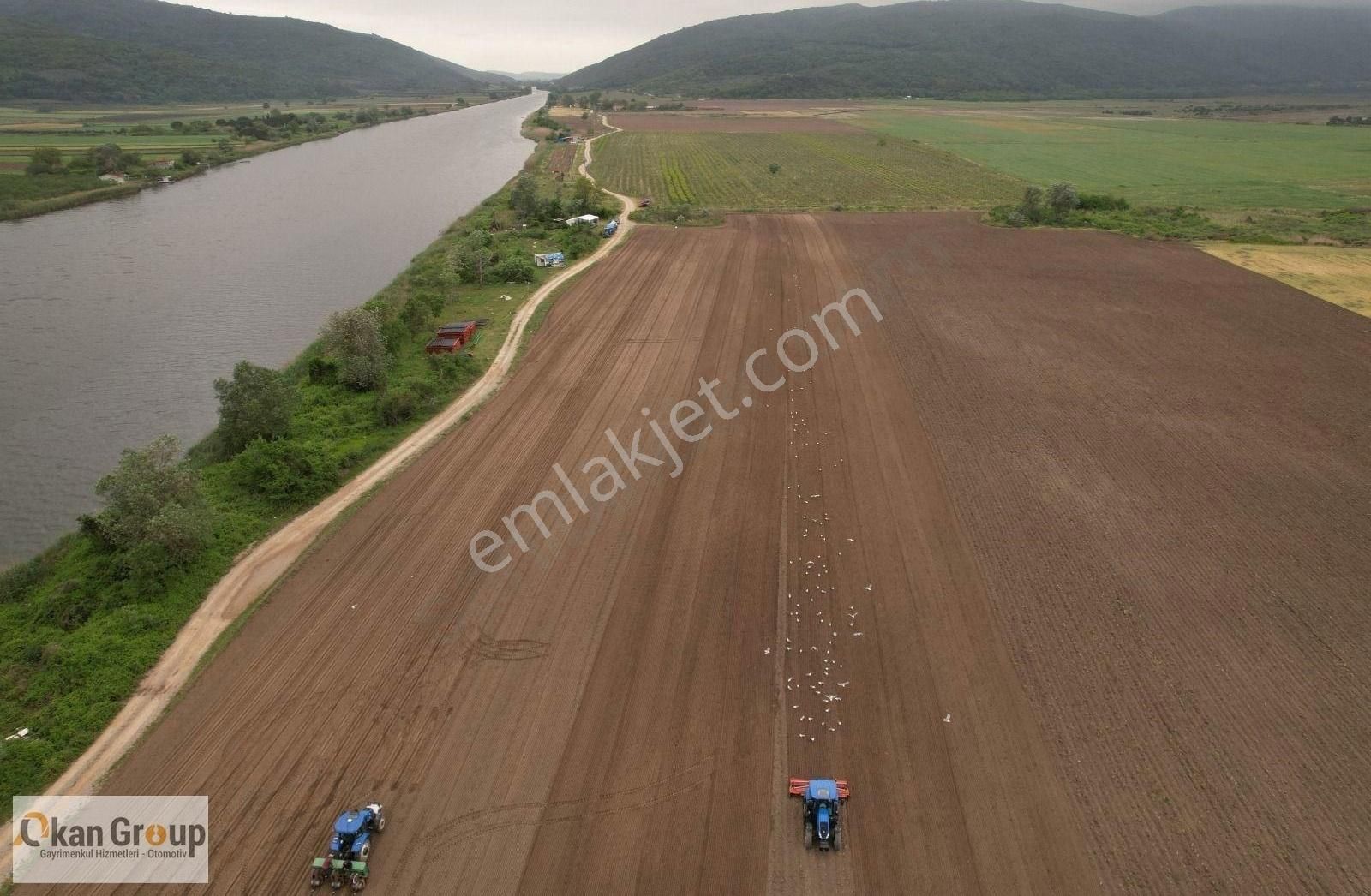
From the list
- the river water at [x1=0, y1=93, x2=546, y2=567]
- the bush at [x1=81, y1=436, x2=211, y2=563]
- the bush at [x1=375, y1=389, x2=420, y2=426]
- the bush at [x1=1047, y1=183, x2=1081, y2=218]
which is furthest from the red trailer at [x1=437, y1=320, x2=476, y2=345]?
the bush at [x1=1047, y1=183, x2=1081, y2=218]

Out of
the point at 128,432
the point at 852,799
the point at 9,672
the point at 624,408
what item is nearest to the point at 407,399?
the point at 624,408

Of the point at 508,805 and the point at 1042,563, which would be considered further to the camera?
the point at 1042,563

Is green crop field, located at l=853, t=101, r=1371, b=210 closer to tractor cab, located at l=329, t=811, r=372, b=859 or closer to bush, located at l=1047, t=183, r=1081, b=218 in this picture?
bush, located at l=1047, t=183, r=1081, b=218

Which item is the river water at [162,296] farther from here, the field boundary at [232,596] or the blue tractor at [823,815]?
the blue tractor at [823,815]

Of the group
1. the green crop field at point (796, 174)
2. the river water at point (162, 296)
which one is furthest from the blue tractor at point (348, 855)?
the green crop field at point (796, 174)

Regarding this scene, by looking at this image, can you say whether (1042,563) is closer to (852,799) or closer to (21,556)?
(852,799)
